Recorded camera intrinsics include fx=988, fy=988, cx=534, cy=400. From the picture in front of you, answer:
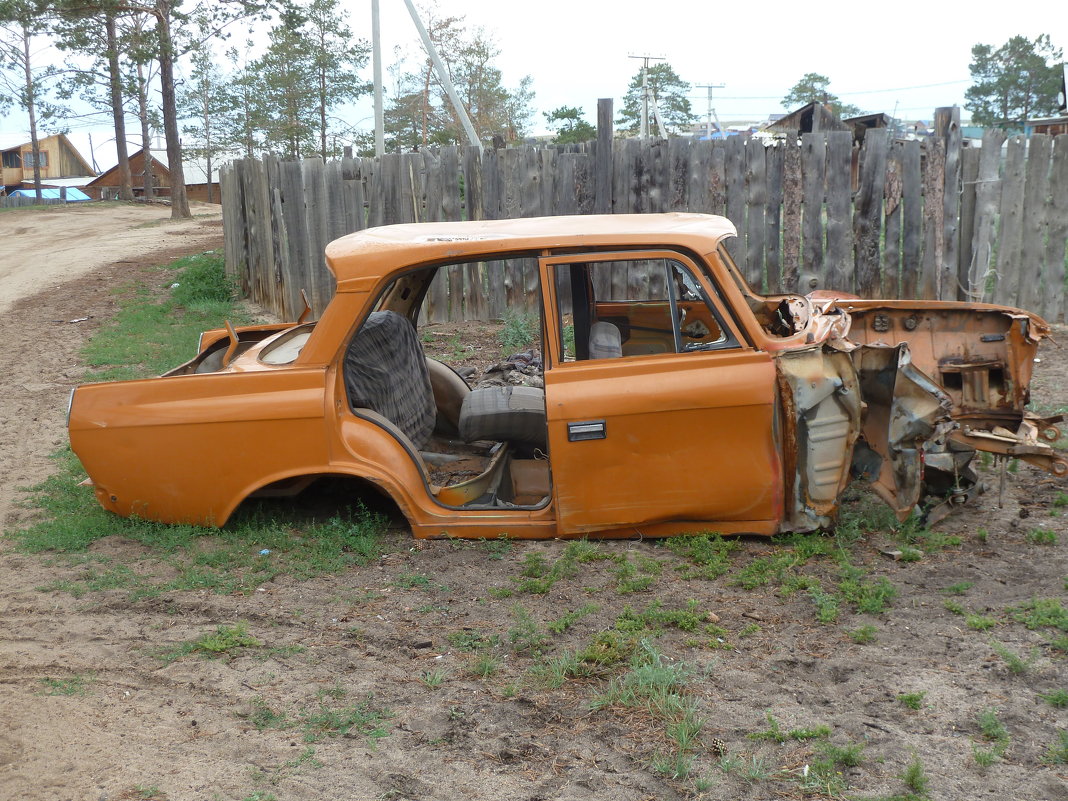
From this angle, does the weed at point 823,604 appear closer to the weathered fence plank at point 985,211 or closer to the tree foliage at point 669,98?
the weathered fence plank at point 985,211

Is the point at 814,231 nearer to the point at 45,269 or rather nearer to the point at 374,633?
the point at 374,633

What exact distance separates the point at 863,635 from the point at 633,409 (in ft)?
4.86

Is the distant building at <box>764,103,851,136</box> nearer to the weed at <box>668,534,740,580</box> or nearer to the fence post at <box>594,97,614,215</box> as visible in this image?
the fence post at <box>594,97,614,215</box>

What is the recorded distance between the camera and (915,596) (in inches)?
176

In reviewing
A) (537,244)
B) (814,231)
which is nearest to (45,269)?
(814,231)

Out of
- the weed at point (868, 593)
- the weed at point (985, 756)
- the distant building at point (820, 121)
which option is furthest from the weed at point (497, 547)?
the distant building at point (820, 121)

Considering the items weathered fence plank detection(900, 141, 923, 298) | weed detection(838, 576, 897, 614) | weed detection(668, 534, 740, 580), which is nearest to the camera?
weed detection(838, 576, 897, 614)

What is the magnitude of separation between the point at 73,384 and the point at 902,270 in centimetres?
824

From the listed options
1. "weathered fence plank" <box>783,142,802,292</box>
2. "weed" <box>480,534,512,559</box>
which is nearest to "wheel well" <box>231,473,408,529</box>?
"weed" <box>480,534,512,559</box>

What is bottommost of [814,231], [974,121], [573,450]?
[573,450]

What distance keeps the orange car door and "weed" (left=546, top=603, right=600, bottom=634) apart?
2.27 ft

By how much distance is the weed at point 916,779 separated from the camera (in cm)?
309

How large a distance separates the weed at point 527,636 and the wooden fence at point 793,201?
263 inches

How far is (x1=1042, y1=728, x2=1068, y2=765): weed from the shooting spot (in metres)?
3.19
